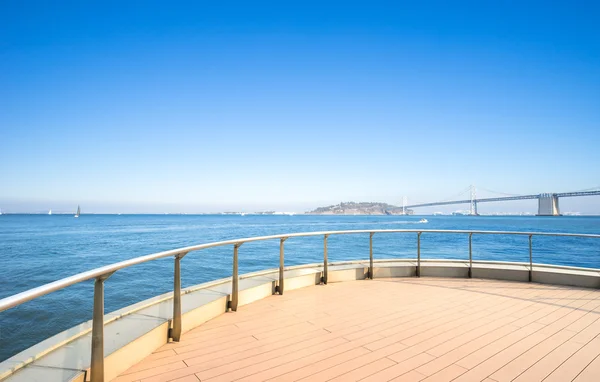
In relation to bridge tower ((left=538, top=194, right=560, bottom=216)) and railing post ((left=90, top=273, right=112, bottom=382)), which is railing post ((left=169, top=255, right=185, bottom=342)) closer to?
railing post ((left=90, top=273, right=112, bottom=382))

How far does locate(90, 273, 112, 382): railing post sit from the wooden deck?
1.05ft

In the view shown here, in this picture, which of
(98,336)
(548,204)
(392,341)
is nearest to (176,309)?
(98,336)

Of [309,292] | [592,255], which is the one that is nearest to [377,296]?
[309,292]

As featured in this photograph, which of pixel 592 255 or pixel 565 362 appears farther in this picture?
pixel 592 255

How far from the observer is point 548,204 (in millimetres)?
72062

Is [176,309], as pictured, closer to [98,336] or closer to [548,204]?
[98,336]

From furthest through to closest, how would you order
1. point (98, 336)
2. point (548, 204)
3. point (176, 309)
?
point (548, 204) < point (176, 309) < point (98, 336)

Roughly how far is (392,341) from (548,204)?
85.7 metres

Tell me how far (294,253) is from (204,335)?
1985cm

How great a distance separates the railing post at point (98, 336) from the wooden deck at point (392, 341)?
0.32m

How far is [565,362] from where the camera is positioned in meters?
2.87

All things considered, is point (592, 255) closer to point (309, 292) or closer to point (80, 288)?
point (309, 292)

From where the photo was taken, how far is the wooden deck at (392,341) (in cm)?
263

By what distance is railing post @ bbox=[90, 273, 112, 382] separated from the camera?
2.16 metres
